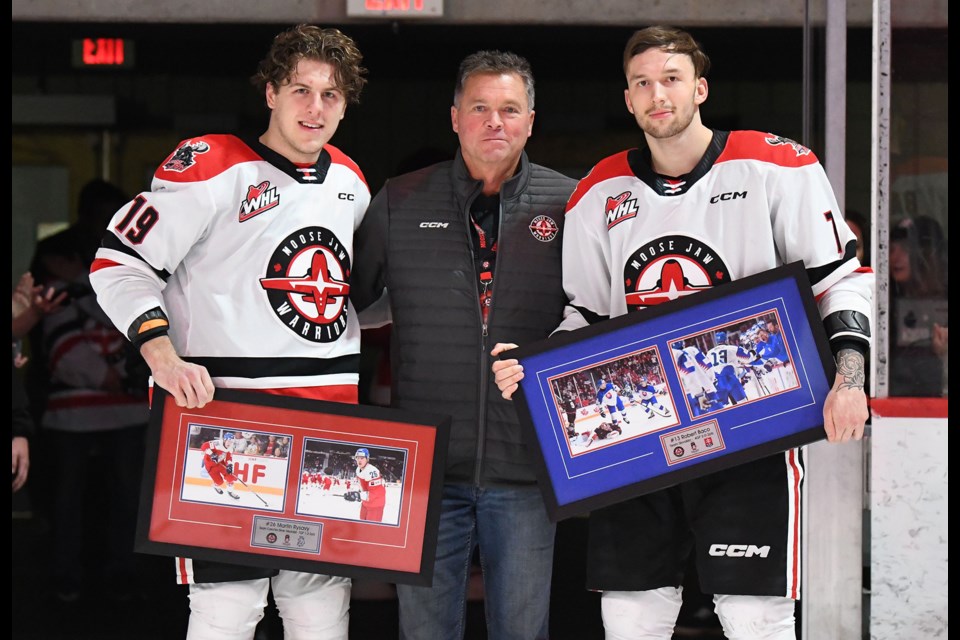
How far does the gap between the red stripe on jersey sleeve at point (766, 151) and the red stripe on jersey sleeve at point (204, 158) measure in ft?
3.66

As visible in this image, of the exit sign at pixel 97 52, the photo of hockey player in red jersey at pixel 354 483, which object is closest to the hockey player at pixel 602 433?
the photo of hockey player in red jersey at pixel 354 483

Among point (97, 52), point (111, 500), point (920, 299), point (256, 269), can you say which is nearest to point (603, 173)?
point (256, 269)

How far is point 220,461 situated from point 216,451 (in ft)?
0.08

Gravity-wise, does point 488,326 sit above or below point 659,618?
above

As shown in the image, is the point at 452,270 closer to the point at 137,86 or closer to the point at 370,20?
the point at 370,20

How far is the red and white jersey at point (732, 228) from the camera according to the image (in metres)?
2.43

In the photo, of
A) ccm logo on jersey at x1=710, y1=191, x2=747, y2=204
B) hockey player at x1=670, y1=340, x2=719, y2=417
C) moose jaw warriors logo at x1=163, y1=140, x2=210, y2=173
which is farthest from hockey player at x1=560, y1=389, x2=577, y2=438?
moose jaw warriors logo at x1=163, y1=140, x2=210, y2=173

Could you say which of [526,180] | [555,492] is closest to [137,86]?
[526,180]

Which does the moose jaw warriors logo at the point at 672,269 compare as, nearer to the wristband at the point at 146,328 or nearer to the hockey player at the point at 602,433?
the hockey player at the point at 602,433

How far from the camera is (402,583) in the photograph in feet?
8.20

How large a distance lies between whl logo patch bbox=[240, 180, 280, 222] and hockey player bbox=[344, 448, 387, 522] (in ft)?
1.99

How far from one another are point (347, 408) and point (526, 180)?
0.73 m

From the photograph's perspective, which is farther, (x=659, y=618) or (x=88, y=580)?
(x=88, y=580)

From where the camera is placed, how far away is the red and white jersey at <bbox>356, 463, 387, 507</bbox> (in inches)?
98.0
